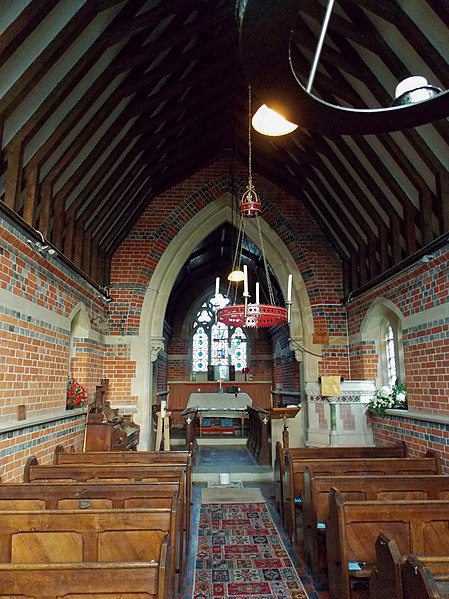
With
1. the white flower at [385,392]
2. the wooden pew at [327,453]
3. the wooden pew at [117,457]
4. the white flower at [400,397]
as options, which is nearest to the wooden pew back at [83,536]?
the wooden pew at [117,457]

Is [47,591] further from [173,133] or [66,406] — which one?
[173,133]

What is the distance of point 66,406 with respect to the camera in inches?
222

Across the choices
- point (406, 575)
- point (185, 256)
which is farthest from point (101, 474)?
point (185, 256)

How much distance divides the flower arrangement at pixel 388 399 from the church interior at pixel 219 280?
0.16 feet

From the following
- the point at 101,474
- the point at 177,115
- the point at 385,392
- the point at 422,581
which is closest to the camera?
the point at 422,581

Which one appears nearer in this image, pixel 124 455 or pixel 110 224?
pixel 124 455

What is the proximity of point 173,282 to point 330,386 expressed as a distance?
3.39m

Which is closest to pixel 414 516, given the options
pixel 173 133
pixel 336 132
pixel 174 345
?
pixel 336 132

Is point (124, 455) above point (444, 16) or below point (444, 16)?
below

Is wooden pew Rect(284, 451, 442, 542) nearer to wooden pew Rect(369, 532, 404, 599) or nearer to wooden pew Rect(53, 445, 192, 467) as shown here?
wooden pew Rect(53, 445, 192, 467)

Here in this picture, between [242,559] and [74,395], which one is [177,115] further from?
[242,559]

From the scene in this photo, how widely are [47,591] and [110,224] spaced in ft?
19.1

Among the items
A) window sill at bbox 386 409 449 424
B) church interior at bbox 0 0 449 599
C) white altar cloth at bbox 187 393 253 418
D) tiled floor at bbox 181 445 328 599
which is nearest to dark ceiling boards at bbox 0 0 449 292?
church interior at bbox 0 0 449 599

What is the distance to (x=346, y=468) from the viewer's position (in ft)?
13.1
